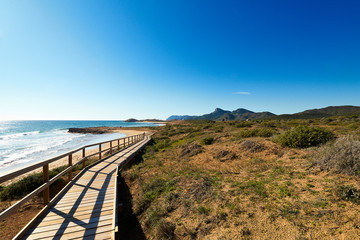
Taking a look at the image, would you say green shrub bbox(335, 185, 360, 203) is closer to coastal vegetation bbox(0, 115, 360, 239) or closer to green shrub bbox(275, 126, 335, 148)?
coastal vegetation bbox(0, 115, 360, 239)

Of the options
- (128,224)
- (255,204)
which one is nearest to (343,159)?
(255,204)

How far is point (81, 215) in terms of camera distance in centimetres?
414

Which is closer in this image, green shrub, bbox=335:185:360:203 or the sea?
green shrub, bbox=335:185:360:203

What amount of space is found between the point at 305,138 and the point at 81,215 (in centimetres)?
1137

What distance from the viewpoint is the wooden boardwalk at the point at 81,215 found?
3.46 metres

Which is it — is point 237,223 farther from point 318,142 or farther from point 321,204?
point 318,142

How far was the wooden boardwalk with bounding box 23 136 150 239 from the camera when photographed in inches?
136

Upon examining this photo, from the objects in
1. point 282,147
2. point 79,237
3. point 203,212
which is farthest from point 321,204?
point 282,147

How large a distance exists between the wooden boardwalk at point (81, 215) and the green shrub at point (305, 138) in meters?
10.1

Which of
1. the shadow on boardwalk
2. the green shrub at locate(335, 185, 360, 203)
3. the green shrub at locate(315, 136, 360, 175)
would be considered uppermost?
the green shrub at locate(315, 136, 360, 175)

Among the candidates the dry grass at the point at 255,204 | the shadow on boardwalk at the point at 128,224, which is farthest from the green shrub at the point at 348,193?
the shadow on boardwalk at the point at 128,224

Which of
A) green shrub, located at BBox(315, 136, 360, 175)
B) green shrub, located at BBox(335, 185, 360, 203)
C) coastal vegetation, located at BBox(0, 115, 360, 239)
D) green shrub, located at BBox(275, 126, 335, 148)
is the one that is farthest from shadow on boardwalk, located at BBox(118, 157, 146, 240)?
green shrub, located at BBox(275, 126, 335, 148)

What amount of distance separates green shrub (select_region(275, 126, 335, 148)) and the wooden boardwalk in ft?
33.0

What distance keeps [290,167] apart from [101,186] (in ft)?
25.9
